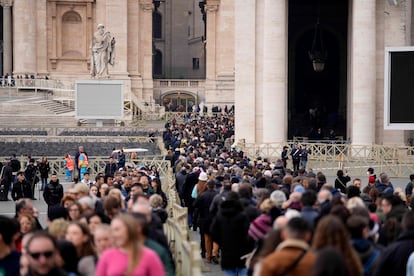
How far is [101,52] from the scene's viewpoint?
6544cm

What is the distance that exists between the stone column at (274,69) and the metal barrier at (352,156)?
2.42ft

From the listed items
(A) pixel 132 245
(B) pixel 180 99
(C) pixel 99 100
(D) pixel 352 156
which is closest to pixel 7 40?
(B) pixel 180 99

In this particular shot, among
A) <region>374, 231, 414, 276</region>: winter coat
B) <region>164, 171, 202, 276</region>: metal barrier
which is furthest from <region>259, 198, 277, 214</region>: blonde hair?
<region>374, 231, 414, 276</region>: winter coat

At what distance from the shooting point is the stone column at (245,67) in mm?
43438

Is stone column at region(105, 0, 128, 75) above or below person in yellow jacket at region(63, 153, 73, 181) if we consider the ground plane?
above

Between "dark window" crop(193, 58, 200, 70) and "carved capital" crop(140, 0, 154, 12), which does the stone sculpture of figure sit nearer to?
"carved capital" crop(140, 0, 154, 12)

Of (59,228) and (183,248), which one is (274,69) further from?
(59,228)

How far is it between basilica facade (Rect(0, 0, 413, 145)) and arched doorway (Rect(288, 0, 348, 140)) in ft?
0.16

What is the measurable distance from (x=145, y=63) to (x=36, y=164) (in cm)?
4367

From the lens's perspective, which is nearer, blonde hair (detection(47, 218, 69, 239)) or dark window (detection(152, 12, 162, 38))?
blonde hair (detection(47, 218, 69, 239))

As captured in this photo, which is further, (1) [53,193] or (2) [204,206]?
(1) [53,193]

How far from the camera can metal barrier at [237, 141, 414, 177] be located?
3900cm

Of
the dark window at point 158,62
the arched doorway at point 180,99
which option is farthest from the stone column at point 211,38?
the dark window at point 158,62

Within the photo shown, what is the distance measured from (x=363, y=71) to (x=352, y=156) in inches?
127
